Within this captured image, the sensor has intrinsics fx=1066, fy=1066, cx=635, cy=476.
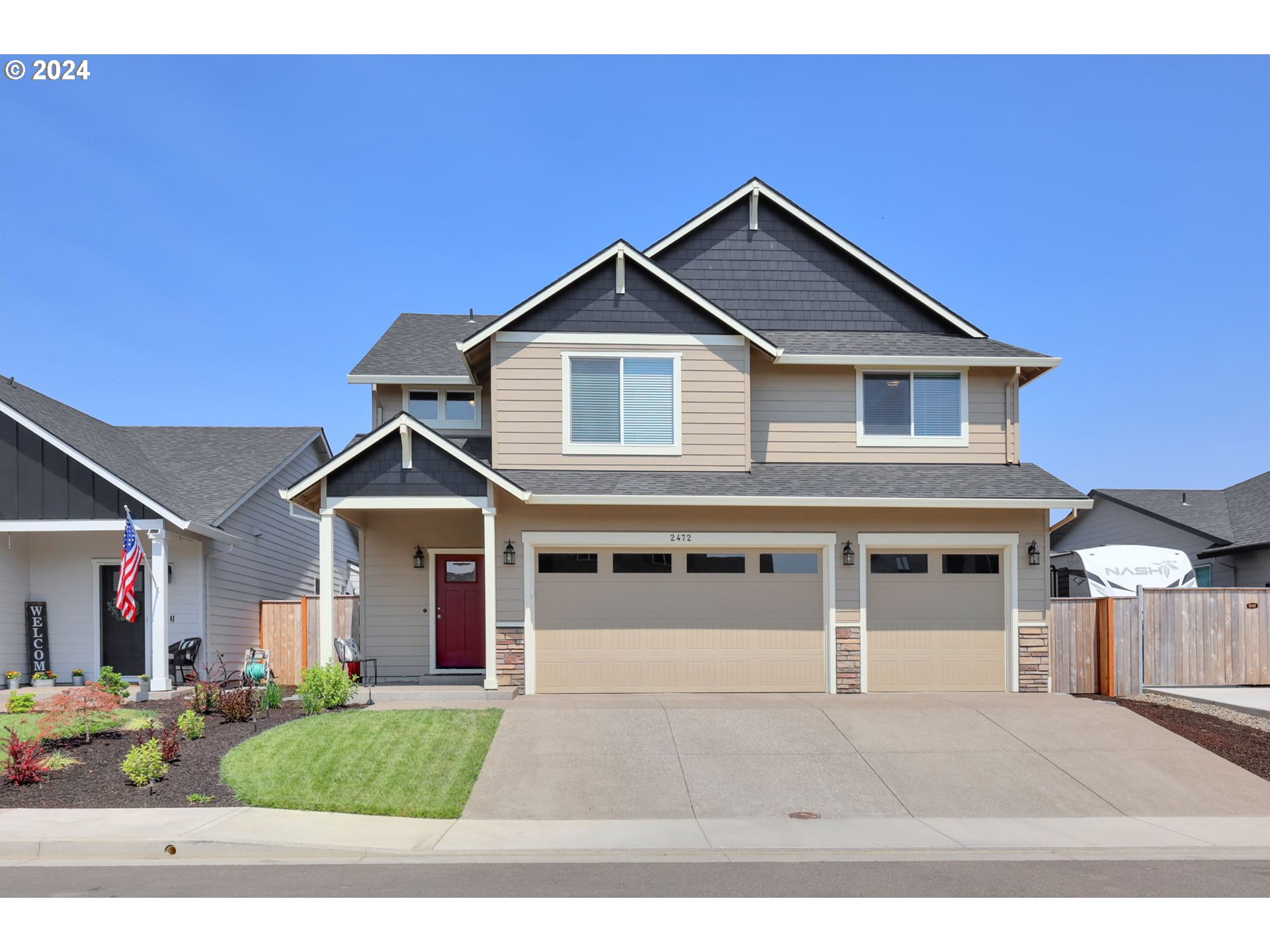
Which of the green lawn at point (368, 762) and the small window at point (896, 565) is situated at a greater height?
the small window at point (896, 565)

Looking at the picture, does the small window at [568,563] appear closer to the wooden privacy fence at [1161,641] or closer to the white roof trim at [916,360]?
the white roof trim at [916,360]

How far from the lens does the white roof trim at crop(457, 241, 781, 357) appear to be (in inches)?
671

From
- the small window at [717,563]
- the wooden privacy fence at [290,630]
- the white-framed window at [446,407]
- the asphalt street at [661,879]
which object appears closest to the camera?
the asphalt street at [661,879]

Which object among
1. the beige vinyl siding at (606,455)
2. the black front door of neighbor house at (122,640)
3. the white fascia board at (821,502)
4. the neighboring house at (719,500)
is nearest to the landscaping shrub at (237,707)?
the neighboring house at (719,500)

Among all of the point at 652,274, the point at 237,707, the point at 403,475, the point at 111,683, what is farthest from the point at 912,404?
the point at 111,683

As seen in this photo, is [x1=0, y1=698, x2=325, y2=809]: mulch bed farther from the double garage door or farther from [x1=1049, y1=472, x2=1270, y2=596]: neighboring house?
[x1=1049, y1=472, x2=1270, y2=596]: neighboring house

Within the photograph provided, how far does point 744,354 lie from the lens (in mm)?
17391

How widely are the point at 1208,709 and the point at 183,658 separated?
1668 cm

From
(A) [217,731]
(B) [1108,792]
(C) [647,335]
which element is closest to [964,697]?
(B) [1108,792]

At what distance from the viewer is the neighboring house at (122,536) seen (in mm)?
17875

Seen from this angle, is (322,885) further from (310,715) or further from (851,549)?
(851,549)

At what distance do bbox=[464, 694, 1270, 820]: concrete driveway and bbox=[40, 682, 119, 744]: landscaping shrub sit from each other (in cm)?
522

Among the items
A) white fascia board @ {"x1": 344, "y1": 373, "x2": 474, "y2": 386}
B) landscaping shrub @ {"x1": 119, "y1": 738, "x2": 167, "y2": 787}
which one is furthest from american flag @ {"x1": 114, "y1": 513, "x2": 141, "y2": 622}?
landscaping shrub @ {"x1": 119, "y1": 738, "x2": 167, "y2": 787}

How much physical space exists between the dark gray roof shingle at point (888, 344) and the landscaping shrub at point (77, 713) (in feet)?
37.4
